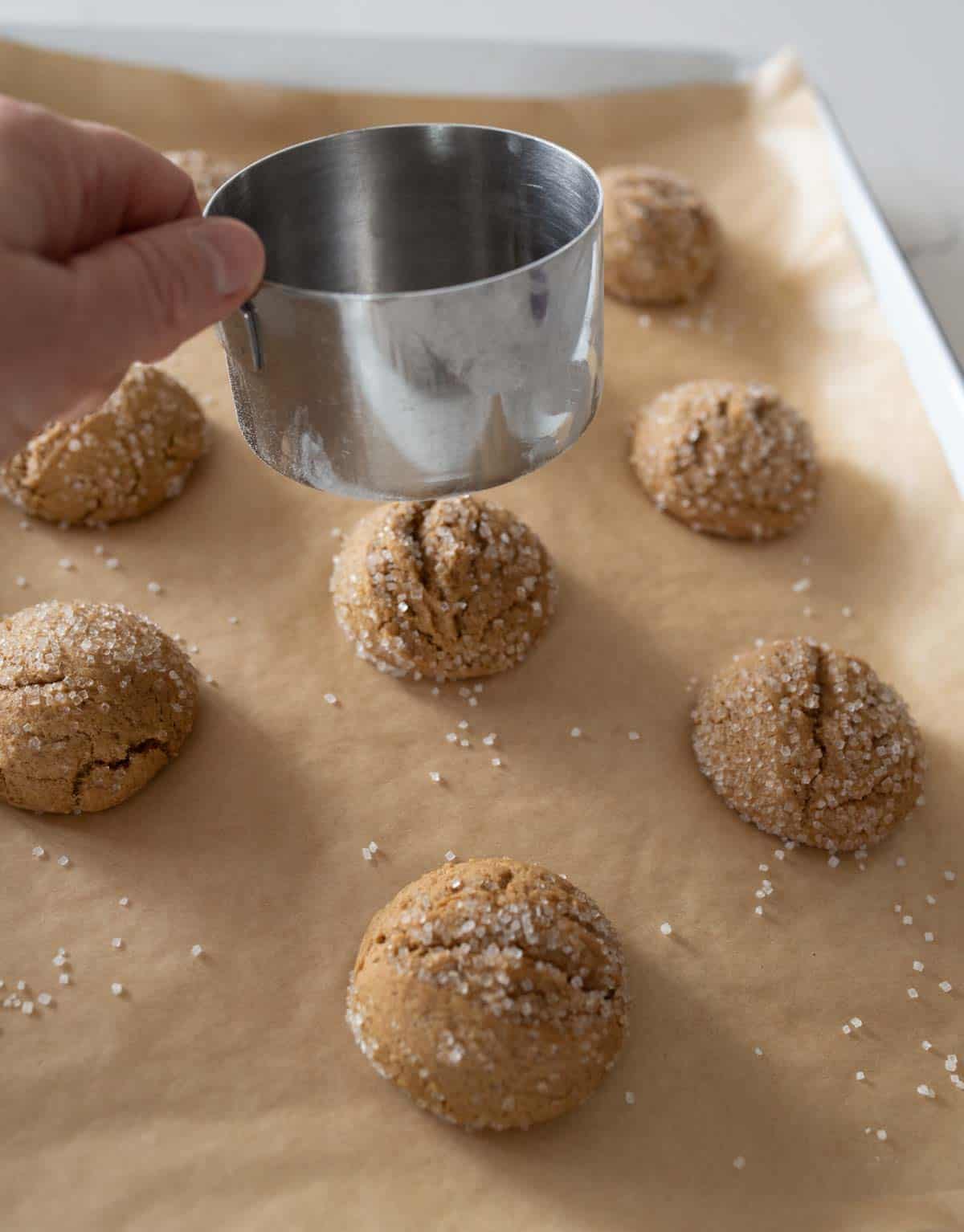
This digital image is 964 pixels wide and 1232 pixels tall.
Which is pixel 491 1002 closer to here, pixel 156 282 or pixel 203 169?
pixel 156 282

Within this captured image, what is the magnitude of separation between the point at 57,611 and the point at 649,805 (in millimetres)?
837

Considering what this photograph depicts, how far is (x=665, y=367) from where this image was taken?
219cm

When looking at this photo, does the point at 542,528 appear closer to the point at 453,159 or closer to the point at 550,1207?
the point at 453,159

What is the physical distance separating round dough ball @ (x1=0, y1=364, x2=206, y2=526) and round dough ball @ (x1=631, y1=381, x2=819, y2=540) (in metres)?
0.78

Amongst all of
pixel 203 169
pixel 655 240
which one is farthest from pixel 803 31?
pixel 203 169

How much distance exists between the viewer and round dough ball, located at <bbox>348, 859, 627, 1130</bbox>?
4.07ft

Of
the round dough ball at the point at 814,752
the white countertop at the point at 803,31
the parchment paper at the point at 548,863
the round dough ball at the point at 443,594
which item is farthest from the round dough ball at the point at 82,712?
the white countertop at the point at 803,31

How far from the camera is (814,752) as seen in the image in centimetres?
154

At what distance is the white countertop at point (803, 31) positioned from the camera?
9.17 feet

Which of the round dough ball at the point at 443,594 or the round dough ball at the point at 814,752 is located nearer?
the round dough ball at the point at 814,752

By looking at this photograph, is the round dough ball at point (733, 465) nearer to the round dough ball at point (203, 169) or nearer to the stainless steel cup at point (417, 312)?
the stainless steel cup at point (417, 312)

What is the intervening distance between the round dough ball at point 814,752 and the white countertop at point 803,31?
4.96 ft

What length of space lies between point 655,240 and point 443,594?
0.99 meters

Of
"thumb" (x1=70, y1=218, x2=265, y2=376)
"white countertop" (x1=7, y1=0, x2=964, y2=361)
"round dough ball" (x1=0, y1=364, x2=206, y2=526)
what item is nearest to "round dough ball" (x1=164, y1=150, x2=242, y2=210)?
"round dough ball" (x1=0, y1=364, x2=206, y2=526)
